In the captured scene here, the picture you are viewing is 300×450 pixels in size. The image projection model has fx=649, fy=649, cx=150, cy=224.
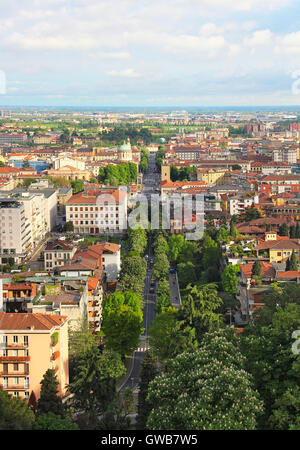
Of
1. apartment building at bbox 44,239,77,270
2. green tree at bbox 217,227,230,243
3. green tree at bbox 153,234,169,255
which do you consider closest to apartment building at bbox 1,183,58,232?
green tree at bbox 153,234,169,255

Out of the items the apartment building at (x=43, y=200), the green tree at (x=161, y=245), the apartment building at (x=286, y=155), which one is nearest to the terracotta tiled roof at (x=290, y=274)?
the green tree at (x=161, y=245)

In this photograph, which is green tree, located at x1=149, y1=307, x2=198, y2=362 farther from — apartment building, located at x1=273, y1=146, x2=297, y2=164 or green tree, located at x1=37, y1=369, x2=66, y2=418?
apartment building, located at x1=273, y1=146, x2=297, y2=164

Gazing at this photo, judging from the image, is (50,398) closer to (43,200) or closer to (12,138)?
(43,200)

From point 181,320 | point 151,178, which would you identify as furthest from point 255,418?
point 151,178

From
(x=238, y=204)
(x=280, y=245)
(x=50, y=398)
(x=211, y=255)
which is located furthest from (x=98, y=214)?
(x=50, y=398)
